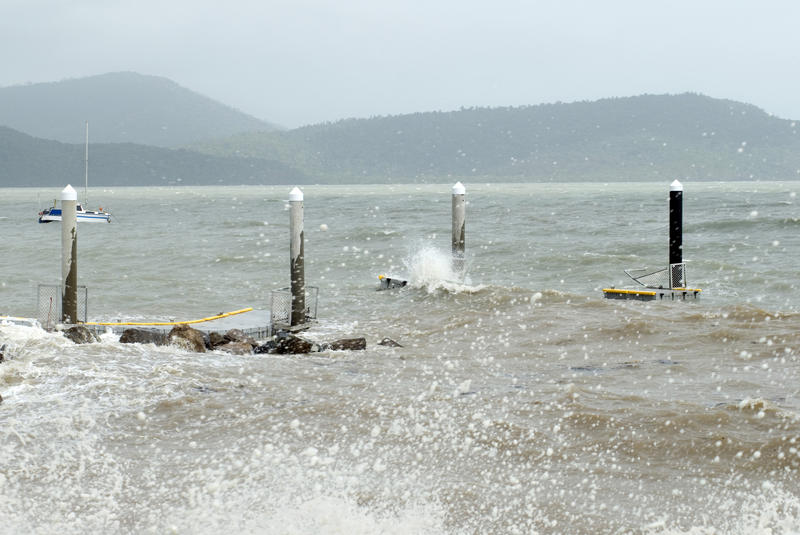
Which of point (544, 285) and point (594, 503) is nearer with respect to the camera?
point (594, 503)

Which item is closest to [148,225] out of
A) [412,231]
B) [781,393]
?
[412,231]

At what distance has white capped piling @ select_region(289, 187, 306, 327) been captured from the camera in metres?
16.2

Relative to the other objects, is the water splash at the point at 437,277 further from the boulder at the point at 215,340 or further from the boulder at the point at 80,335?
the boulder at the point at 80,335

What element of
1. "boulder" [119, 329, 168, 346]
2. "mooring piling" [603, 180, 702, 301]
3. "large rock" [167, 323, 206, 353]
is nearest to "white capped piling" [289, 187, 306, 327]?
"large rock" [167, 323, 206, 353]

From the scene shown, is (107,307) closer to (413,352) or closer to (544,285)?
(413,352)

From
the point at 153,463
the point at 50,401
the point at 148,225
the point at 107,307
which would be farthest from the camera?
the point at 148,225

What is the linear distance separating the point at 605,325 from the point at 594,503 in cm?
893

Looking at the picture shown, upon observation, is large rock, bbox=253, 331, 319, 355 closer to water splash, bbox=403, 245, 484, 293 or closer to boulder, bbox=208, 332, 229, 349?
boulder, bbox=208, 332, 229, 349

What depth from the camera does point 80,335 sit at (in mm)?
13211

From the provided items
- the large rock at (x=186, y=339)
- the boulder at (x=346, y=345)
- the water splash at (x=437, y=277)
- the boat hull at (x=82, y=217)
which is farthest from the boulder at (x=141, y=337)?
the boat hull at (x=82, y=217)

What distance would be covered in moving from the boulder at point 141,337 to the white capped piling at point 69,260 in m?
1.93

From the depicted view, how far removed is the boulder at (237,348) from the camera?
43.4 feet

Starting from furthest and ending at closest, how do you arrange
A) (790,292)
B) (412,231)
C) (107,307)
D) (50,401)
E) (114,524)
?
1. (412,231)
2. (790,292)
3. (107,307)
4. (50,401)
5. (114,524)

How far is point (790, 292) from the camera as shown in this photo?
921 inches
